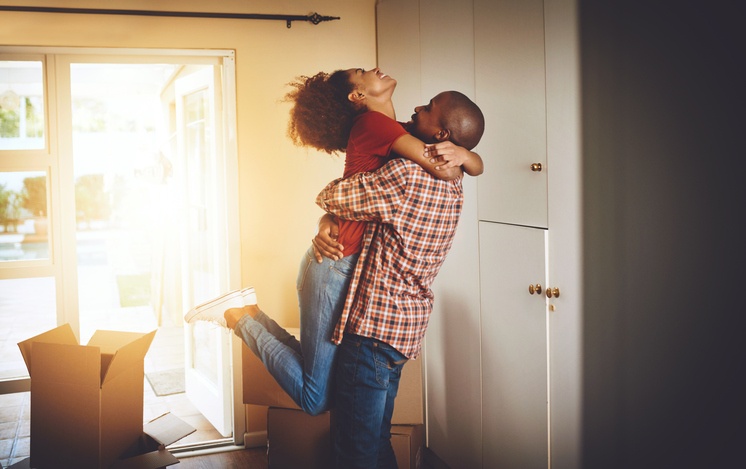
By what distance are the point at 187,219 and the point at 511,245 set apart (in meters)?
2.59

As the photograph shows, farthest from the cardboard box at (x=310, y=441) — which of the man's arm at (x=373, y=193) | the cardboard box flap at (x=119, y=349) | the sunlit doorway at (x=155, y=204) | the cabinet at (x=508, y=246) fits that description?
the man's arm at (x=373, y=193)

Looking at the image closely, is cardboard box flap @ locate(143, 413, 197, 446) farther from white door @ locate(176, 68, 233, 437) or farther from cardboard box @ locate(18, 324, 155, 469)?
white door @ locate(176, 68, 233, 437)

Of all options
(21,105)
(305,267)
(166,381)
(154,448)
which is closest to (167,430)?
(154,448)

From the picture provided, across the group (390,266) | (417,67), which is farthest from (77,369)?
(417,67)

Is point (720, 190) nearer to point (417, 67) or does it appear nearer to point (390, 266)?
point (390, 266)

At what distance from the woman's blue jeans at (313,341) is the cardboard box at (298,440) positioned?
65 cm

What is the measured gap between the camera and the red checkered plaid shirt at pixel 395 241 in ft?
5.92

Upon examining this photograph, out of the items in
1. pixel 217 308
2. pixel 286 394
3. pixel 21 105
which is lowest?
pixel 286 394

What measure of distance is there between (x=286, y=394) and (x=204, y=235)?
1.59 meters

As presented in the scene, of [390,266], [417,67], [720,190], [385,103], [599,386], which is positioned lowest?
[599,386]

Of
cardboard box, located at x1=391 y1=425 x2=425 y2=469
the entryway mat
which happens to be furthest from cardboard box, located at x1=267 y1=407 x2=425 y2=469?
the entryway mat

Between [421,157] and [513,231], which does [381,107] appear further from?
[513,231]

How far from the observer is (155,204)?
6844mm

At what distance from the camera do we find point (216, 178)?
3518 mm
